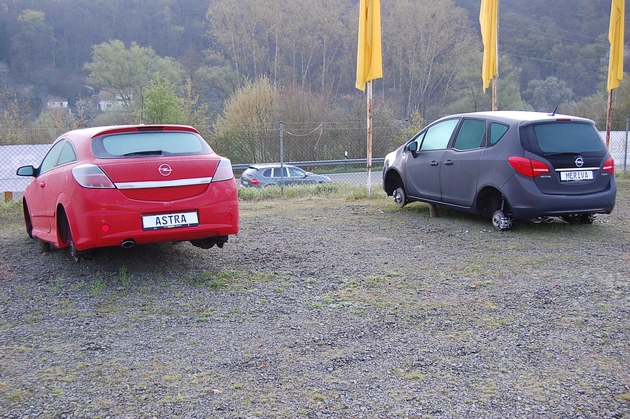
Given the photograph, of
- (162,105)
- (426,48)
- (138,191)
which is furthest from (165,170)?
(426,48)

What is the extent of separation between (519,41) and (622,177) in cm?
5879

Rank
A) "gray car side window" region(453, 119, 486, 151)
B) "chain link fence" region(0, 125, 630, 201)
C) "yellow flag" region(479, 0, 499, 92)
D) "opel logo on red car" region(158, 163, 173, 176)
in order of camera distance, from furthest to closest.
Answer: "yellow flag" region(479, 0, 499, 92)
"chain link fence" region(0, 125, 630, 201)
"gray car side window" region(453, 119, 486, 151)
"opel logo on red car" region(158, 163, 173, 176)

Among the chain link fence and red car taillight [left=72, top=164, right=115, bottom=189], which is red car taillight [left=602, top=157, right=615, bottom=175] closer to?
red car taillight [left=72, top=164, right=115, bottom=189]

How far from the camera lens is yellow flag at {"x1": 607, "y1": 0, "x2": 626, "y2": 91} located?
1650 centimetres

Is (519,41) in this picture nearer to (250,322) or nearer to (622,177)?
(622,177)

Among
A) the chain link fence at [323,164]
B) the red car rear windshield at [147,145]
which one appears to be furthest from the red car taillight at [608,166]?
the chain link fence at [323,164]

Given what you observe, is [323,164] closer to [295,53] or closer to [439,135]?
[439,135]

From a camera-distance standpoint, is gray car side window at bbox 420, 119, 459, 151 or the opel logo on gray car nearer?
the opel logo on gray car

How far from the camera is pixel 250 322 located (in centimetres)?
477

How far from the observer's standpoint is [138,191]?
566cm

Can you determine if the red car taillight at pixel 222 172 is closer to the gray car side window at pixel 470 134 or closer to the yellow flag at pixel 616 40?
the gray car side window at pixel 470 134

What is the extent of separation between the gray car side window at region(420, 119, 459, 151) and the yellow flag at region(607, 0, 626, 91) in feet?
31.0

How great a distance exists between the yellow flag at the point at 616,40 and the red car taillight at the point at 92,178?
1501 cm

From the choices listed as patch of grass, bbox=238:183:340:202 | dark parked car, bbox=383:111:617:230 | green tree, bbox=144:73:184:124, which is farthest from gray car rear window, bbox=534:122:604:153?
green tree, bbox=144:73:184:124
